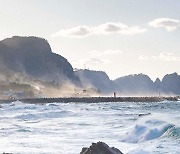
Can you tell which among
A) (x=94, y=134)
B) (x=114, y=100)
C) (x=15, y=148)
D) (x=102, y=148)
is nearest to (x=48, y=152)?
(x=15, y=148)

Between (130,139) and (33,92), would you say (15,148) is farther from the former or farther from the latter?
(33,92)

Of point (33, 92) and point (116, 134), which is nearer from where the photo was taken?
point (116, 134)

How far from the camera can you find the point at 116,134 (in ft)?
101


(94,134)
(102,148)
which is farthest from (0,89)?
(102,148)

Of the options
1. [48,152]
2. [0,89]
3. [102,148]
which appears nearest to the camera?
[102,148]

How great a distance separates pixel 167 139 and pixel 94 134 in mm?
7126

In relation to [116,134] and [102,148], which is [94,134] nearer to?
[116,134]

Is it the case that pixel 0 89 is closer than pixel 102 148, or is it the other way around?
pixel 102 148

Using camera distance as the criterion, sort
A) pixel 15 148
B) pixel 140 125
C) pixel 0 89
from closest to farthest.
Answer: pixel 15 148
pixel 140 125
pixel 0 89

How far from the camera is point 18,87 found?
620ft

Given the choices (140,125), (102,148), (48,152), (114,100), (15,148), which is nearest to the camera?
(102,148)

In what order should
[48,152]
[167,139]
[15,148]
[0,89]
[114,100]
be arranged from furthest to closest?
[0,89]
[114,100]
[167,139]
[15,148]
[48,152]

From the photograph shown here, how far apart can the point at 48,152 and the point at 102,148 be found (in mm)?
6616

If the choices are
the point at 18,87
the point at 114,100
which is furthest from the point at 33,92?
the point at 114,100
